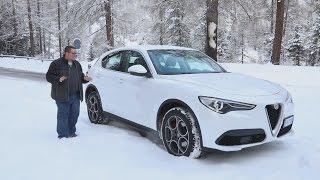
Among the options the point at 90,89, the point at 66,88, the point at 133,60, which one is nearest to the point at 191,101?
the point at 133,60

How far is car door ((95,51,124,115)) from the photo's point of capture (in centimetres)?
837

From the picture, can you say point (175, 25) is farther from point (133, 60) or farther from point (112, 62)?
point (133, 60)

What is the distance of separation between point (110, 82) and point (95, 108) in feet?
3.27

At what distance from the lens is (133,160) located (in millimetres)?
6754

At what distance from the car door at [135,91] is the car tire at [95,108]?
1089 mm

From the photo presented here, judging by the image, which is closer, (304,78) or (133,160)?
(133,160)

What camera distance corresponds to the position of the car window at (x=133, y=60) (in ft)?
25.7

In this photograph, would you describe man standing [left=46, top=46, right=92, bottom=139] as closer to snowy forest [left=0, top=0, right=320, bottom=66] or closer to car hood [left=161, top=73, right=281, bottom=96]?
car hood [left=161, top=73, right=281, bottom=96]

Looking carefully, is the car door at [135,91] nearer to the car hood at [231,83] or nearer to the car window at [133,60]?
the car window at [133,60]

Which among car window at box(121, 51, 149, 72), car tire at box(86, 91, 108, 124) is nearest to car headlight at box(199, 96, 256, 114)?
car window at box(121, 51, 149, 72)

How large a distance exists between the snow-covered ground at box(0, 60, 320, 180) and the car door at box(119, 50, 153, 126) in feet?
1.47

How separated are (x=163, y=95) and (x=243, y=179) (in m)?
1.89

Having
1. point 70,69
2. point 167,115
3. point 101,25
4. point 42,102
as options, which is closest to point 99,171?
point 167,115

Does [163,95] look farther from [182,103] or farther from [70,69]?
[70,69]
